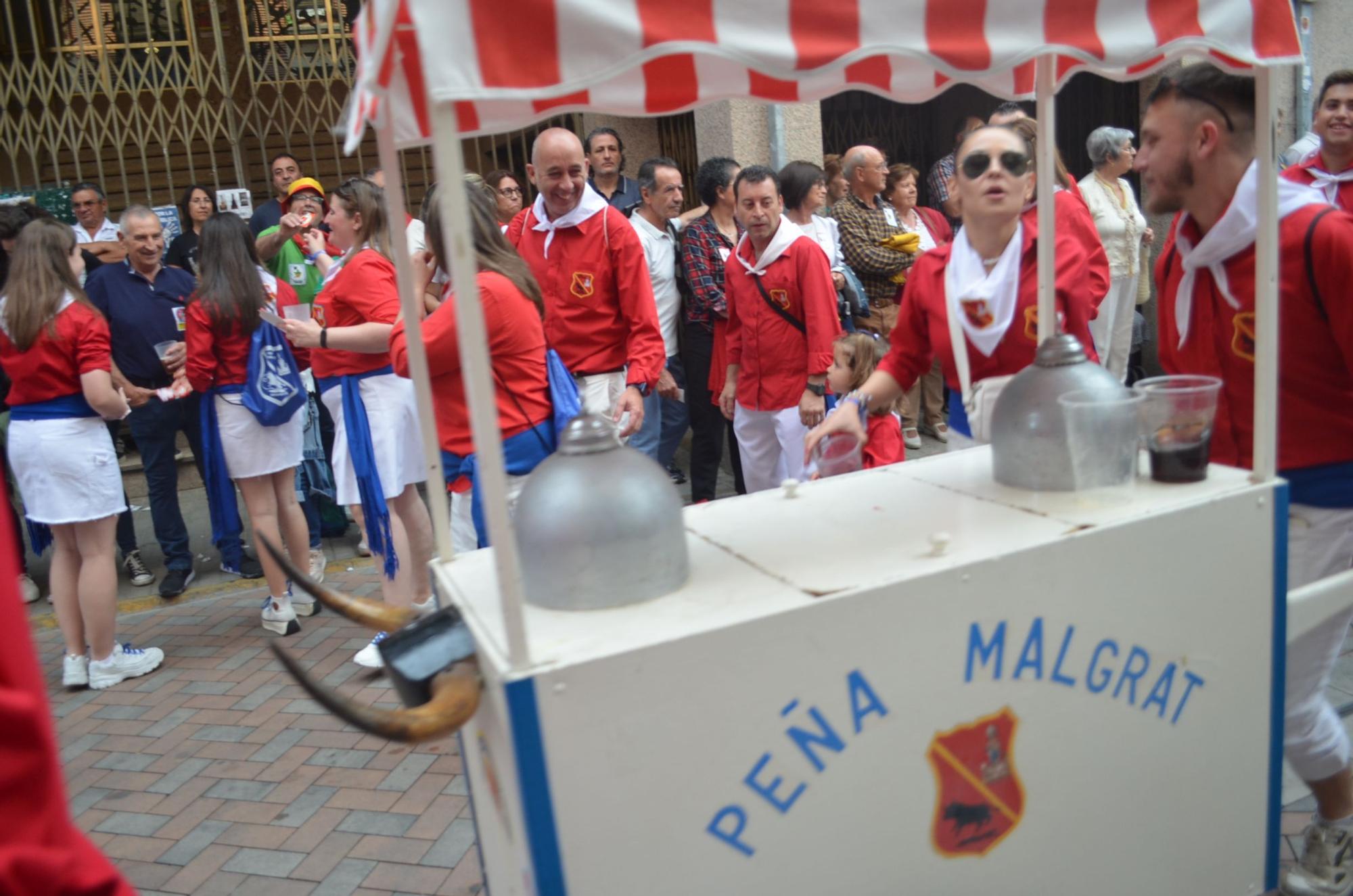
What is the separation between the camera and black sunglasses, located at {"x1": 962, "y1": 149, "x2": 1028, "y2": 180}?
98.7 inches

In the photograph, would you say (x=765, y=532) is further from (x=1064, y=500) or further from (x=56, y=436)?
(x=56, y=436)

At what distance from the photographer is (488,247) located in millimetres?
3307

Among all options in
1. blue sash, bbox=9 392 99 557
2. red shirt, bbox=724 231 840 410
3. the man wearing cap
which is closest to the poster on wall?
the man wearing cap

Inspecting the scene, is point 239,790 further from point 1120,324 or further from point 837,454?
point 1120,324

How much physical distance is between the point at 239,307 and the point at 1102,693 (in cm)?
389

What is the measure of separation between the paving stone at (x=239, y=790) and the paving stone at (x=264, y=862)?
0.32 metres

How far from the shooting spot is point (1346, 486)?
2283 millimetres

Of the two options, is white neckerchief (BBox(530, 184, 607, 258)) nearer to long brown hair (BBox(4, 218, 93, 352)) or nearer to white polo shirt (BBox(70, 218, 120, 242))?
long brown hair (BBox(4, 218, 93, 352))

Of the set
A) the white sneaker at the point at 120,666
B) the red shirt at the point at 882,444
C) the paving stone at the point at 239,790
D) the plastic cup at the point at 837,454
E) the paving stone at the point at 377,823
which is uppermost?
the plastic cup at the point at 837,454

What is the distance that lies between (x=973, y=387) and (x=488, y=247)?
1569mm

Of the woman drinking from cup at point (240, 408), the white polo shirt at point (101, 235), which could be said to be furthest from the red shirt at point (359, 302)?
the white polo shirt at point (101, 235)

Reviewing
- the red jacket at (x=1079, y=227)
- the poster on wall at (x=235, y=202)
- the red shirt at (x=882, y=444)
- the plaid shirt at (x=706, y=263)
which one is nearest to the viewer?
the red jacket at (x=1079, y=227)

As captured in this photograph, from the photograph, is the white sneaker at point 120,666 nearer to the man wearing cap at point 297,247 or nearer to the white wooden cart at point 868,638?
the man wearing cap at point 297,247

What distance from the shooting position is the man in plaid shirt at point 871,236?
A: 5.99 m
